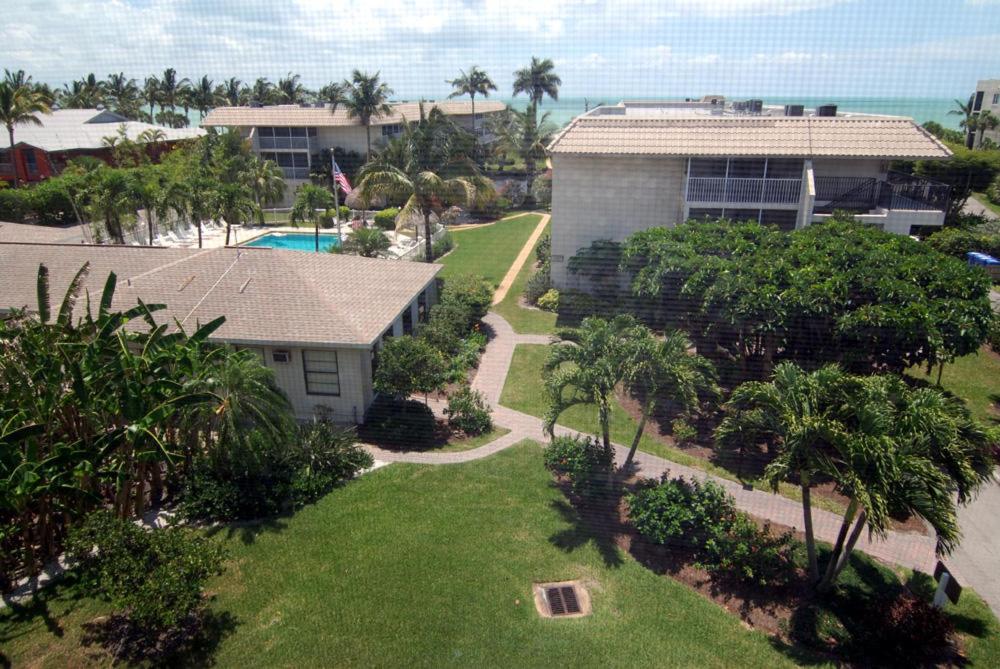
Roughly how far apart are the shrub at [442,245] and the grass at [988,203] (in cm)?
622

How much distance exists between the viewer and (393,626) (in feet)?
6.40

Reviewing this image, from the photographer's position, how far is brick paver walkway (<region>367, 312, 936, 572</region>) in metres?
2.48

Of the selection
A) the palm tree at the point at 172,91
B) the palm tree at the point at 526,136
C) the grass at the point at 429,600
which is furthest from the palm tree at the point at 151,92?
the grass at the point at 429,600

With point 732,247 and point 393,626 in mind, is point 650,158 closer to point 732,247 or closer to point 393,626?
point 732,247

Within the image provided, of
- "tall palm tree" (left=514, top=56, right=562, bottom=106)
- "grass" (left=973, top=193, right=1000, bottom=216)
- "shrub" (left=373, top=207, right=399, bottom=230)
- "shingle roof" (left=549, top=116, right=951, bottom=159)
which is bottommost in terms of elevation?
"shrub" (left=373, top=207, right=399, bottom=230)

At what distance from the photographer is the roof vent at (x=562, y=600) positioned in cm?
206

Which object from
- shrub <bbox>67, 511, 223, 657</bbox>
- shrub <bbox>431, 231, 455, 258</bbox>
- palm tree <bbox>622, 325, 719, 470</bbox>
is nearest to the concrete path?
shrub <bbox>431, 231, 455, 258</bbox>

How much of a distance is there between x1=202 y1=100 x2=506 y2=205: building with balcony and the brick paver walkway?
6505mm

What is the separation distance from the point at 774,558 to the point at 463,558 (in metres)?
1.10

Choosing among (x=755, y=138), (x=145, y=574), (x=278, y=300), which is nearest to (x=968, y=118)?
(x=755, y=138)

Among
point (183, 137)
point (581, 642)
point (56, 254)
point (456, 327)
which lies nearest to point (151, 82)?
point (183, 137)

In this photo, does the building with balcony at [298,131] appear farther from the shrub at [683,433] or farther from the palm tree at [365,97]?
the shrub at [683,433]

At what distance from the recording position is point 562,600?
2119 mm

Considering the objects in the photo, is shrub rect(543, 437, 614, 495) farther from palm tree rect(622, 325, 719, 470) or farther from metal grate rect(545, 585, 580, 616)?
metal grate rect(545, 585, 580, 616)
